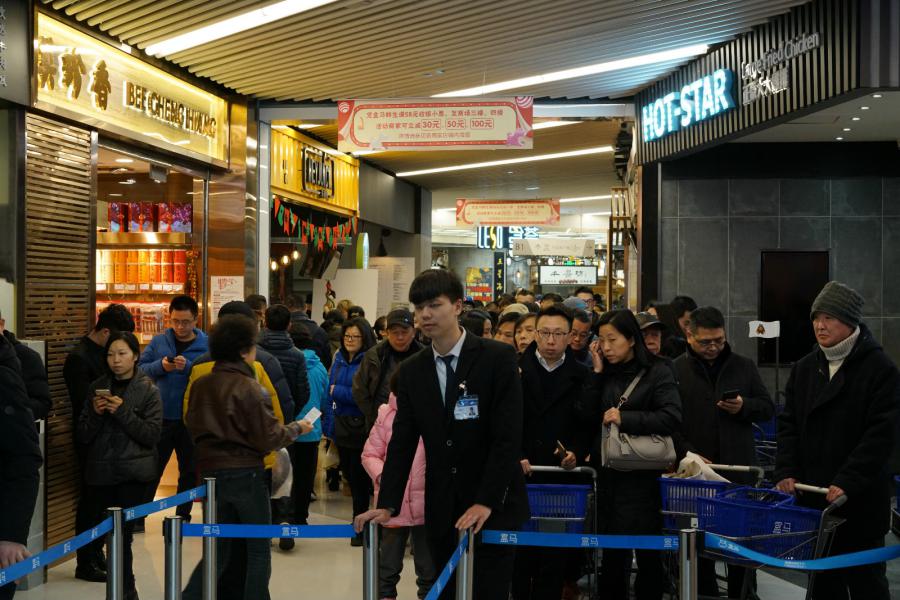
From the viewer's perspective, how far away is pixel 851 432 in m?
4.42

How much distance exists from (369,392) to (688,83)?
5104 millimetres

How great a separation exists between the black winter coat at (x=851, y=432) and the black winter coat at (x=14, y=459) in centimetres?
319

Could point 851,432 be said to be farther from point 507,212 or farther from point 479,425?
point 507,212

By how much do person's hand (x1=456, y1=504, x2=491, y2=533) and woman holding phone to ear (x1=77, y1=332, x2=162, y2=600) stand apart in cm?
332

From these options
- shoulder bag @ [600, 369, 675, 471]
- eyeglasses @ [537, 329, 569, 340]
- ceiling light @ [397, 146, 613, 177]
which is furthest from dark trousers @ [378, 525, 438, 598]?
ceiling light @ [397, 146, 613, 177]

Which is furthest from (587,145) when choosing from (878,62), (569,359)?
(569,359)

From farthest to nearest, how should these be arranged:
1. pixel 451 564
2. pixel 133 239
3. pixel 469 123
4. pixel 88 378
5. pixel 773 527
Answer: pixel 133 239 → pixel 469 123 → pixel 88 378 → pixel 773 527 → pixel 451 564

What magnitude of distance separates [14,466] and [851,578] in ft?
11.0

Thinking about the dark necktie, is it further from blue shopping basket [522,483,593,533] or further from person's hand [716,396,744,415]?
person's hand [716,396,744,415]

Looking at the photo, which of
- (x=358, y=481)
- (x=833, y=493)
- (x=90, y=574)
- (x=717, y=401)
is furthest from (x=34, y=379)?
(x=833, y=493)

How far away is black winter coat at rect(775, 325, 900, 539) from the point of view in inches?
167

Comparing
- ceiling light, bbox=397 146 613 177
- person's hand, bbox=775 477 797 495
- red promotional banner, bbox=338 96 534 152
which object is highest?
ceiling light, bbox=397 146 613 177

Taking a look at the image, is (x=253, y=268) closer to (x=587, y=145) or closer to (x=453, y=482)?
(x=587, y=145)

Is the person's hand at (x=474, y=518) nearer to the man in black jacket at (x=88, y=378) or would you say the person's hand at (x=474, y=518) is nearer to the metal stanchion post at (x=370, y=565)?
the metal stanchion post at (x=370, y=565)
